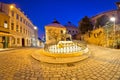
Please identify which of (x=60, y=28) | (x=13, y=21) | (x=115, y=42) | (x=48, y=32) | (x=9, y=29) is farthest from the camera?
(x=60, y=28)

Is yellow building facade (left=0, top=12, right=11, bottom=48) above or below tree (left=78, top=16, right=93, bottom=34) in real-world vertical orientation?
below

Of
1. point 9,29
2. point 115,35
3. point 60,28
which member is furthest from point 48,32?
point 115,35

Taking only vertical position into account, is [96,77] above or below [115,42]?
below

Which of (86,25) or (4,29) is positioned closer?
(4,29)

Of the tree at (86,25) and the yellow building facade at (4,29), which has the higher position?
the tree at (86,25)

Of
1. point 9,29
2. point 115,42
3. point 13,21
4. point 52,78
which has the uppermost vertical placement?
point 13,21

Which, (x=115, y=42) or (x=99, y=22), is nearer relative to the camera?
(x=115, y=42)

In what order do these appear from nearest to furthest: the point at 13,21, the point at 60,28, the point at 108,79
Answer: the point at 108,79, the point at 13,21, the point at 60,28

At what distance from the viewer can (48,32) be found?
3709 cm

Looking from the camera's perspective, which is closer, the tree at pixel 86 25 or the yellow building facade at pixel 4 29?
the yellow building facade at pixel 4 29

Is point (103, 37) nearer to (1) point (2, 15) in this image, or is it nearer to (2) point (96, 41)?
(2) point (96, 41)

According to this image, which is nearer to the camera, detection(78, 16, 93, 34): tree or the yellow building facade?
the yellow building facade

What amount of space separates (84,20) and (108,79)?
1248 inches

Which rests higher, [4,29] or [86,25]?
[86,25]
